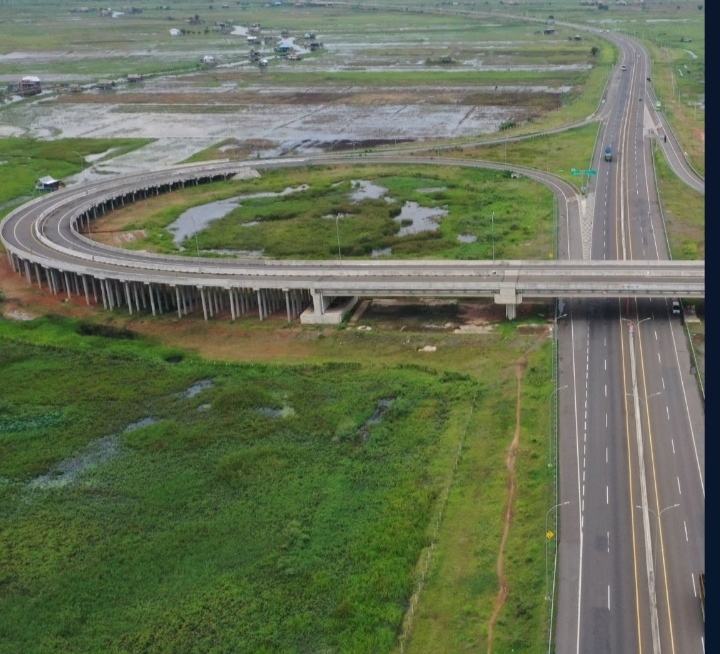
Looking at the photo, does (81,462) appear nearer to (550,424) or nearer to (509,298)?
(550,424)

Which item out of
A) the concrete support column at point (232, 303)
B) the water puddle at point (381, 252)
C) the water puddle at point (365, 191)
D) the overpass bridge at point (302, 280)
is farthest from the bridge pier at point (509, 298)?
the water puddle at point (365, 191)

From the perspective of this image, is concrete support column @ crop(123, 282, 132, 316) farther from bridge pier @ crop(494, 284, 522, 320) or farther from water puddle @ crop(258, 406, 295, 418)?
bridge pier @ crop(494, 284, 522, 320)

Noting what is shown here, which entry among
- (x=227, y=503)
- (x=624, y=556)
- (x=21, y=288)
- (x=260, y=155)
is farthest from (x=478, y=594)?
(x=260, y=155)

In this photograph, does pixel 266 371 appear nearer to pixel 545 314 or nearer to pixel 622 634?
pixel 545 314

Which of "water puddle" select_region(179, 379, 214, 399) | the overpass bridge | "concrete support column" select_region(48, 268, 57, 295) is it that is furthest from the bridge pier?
"concrete support column" select_region(48, 268, 57, 295)

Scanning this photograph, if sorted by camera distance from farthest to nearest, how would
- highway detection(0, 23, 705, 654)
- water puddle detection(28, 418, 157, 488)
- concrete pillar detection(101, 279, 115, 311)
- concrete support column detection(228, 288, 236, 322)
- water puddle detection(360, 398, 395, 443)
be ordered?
concrete pillar detection(101, 279, 115, 311) → concrete support column detection(228, 288, 236, 322) → water puddle detection(360, 398, 395, 443) → water puddle detection(28, 418, 157, 488) → highway detection(0, 23, 705, 654)
